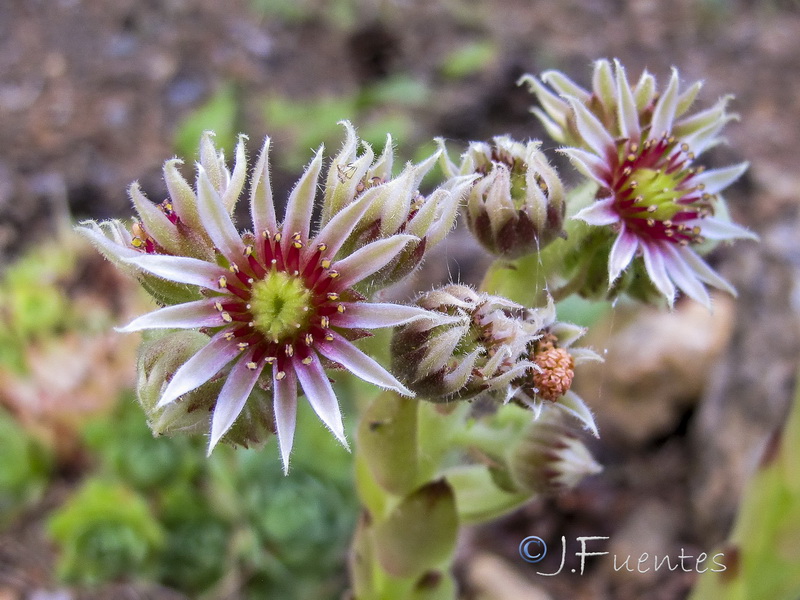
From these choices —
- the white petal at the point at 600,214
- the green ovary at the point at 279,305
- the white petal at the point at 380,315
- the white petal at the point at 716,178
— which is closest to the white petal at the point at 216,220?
the green ovary at the point at 279,305

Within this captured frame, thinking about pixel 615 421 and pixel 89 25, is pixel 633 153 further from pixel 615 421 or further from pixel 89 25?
pixel 89 25

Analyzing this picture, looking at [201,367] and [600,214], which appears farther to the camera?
[600,214]

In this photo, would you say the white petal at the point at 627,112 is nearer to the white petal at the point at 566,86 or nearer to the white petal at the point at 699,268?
the white petal at the point at 566,86

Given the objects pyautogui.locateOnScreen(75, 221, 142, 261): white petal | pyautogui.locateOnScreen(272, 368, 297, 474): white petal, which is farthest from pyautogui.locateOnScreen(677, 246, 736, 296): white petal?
pyautogui.locateOnScreen(75, 221, 142, 261): white petal

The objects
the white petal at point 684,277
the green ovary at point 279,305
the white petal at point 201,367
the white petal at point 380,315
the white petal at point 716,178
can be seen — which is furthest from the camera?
the white petal at point 716,178

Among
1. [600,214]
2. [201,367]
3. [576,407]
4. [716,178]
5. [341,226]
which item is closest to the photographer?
[201,367]

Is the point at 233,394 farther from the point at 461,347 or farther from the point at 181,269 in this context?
the point at 461,347

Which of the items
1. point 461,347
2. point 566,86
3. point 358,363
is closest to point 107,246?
point 358,363
